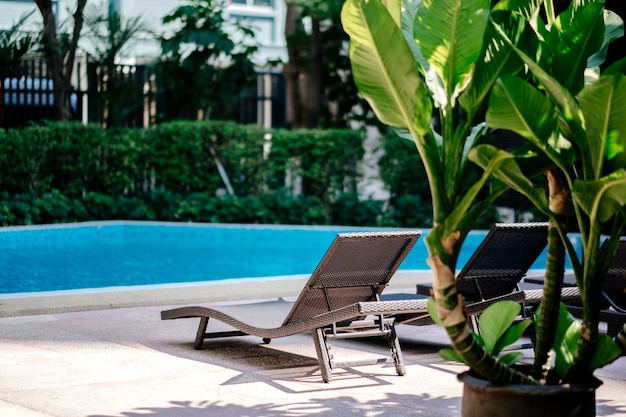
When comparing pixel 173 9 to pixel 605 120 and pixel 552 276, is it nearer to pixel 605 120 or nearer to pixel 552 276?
pixel 552 276

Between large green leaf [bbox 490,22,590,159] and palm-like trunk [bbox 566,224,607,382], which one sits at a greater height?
large green leaf [bbox 490,22,590,159]

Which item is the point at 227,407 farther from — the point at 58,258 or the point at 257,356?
the point at 58,258

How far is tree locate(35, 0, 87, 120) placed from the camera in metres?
17.1

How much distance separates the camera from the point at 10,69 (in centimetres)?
1684

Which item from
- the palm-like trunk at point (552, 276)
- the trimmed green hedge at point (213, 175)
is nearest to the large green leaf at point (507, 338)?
the palm-like trunk at point (552, 276)

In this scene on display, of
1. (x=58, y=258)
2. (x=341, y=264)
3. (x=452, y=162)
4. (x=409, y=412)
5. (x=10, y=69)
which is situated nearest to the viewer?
(x=452, y=162)

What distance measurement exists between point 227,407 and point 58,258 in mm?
9455

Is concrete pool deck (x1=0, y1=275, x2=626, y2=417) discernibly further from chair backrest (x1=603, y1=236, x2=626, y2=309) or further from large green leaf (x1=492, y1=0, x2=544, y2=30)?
large green leaf (x1=492, y1=0, x2=544, y2=30)

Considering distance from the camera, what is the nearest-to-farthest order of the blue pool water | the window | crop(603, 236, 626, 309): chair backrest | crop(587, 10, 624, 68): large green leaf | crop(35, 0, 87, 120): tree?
crop(587, 10, 624, 68): large green leaf, crop(603, 236, 626, 309): chair backrest, the blue pool water, crop(35, 0, 87, 120): tree, the window

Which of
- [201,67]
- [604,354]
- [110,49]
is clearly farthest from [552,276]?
[201,67]

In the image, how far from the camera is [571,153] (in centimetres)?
414

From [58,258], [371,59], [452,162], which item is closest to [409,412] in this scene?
[452,162]

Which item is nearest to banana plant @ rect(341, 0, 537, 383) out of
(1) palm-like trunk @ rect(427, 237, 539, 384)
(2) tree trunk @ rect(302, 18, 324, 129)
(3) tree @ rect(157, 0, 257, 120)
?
(1) palm-like trunk @ rect(427, 237, 539, 384)

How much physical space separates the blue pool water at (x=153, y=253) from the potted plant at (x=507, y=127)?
8352 mm
